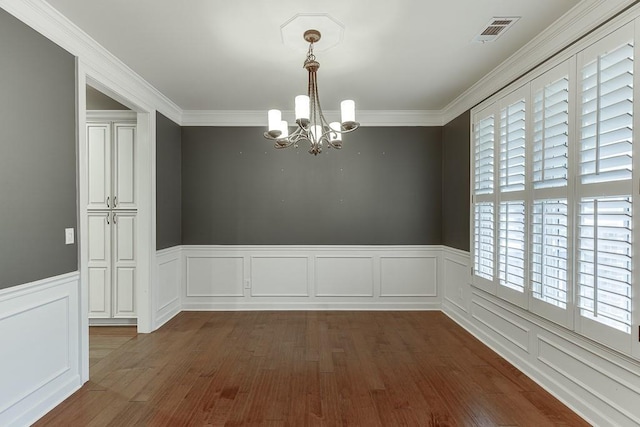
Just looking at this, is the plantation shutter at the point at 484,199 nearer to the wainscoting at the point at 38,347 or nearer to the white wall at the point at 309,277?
the white wall at the point at 309,277

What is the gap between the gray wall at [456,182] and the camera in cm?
434

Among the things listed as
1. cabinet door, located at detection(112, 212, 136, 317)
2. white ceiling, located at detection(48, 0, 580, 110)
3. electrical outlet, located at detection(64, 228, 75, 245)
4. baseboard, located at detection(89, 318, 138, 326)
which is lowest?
baseboard, located at detection(89, 318, 138, 326)

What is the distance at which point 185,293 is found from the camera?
16.6ft

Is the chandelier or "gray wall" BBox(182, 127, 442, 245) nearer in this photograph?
the chandelier

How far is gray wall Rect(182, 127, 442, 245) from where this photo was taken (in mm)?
5082

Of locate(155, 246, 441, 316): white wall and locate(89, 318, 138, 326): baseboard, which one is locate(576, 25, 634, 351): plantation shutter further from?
locate(89, 318, 138, 326): baseboard

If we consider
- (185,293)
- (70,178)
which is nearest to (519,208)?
(70,178)

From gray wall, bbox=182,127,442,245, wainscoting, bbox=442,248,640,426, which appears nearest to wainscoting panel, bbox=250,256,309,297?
gray wall, bbox=182,127,442,245

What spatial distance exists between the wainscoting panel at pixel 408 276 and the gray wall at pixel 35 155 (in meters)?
3.77

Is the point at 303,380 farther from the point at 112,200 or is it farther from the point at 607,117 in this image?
the point at 112,200

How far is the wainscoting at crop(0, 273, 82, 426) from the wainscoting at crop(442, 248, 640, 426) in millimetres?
3758

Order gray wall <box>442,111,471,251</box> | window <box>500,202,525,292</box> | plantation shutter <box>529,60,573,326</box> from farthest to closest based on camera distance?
1. gray wall <box>442,111,471,251</box>
2. window <box>500,202,525,292</box>
3. plantation shutter <box>529,60,573,326</box>

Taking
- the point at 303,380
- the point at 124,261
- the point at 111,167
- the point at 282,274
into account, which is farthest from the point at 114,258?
the point at 303,380

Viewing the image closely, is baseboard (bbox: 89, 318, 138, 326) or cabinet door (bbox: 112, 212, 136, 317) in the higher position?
cabinet door (bbox: 112, 212, 136, 317)
